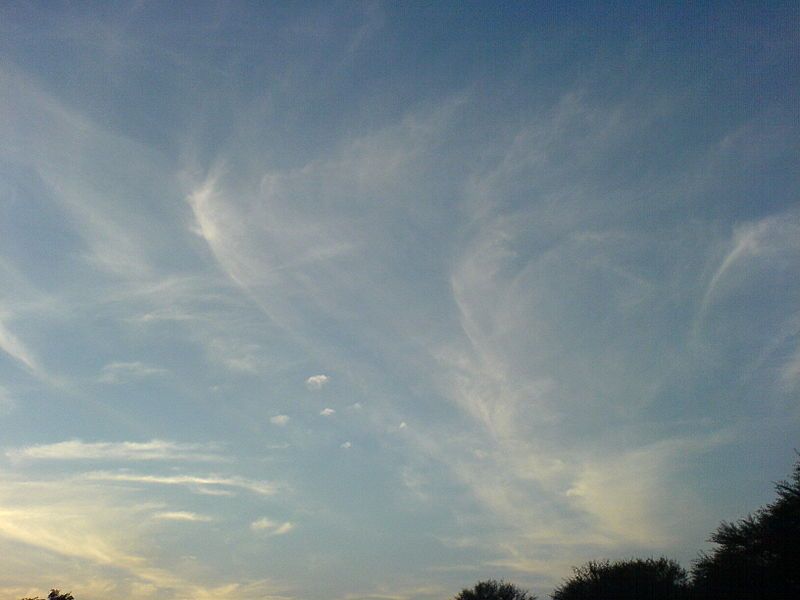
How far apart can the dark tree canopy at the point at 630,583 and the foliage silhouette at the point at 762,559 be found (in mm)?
3974

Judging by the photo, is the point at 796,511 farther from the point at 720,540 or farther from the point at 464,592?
the point at 464,592

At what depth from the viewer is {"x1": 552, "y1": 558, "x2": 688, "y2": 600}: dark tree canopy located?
57375 millimetres

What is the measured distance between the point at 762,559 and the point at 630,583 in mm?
17742

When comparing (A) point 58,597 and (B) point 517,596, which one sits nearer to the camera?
(B) point 517,596

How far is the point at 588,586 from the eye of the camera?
6812 centimetres

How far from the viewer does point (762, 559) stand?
48875 millimetres

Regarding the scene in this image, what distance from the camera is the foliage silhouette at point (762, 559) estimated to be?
43812 mm

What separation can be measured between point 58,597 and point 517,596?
87.4m

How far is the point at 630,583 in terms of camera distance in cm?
6250

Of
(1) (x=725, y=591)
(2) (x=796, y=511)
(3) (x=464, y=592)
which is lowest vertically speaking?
(1) (x=725, y=591)

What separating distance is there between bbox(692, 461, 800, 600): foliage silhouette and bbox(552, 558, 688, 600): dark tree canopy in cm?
397

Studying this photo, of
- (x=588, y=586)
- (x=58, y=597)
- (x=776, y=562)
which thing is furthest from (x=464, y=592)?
(x=58, y=597)

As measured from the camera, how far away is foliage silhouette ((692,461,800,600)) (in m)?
43.8

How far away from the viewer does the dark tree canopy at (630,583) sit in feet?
188
